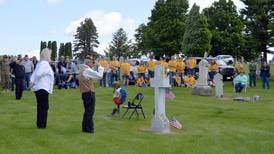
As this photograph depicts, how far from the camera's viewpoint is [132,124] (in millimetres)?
15031

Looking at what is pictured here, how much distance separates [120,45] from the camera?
114 meters

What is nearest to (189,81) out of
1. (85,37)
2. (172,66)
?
(172,66)

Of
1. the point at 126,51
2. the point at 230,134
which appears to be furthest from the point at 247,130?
the point at 126,51

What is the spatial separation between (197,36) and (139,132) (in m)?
53.3

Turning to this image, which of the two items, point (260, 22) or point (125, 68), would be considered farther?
point (260, 22)

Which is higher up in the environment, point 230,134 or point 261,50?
point 261,50

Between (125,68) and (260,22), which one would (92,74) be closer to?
(125,68)

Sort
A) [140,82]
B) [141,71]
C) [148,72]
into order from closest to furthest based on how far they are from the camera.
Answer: [140,82] → [141,71] → [148,72]

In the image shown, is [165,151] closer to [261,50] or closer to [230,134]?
[230,134]

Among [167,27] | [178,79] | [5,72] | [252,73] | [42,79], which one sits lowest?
[42,79]

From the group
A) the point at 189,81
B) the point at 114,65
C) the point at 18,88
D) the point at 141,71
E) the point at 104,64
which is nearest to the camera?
the point at 18,88

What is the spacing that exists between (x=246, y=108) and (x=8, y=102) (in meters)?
8.86

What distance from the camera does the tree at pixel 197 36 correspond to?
65.2 metres

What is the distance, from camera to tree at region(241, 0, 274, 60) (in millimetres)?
49500
